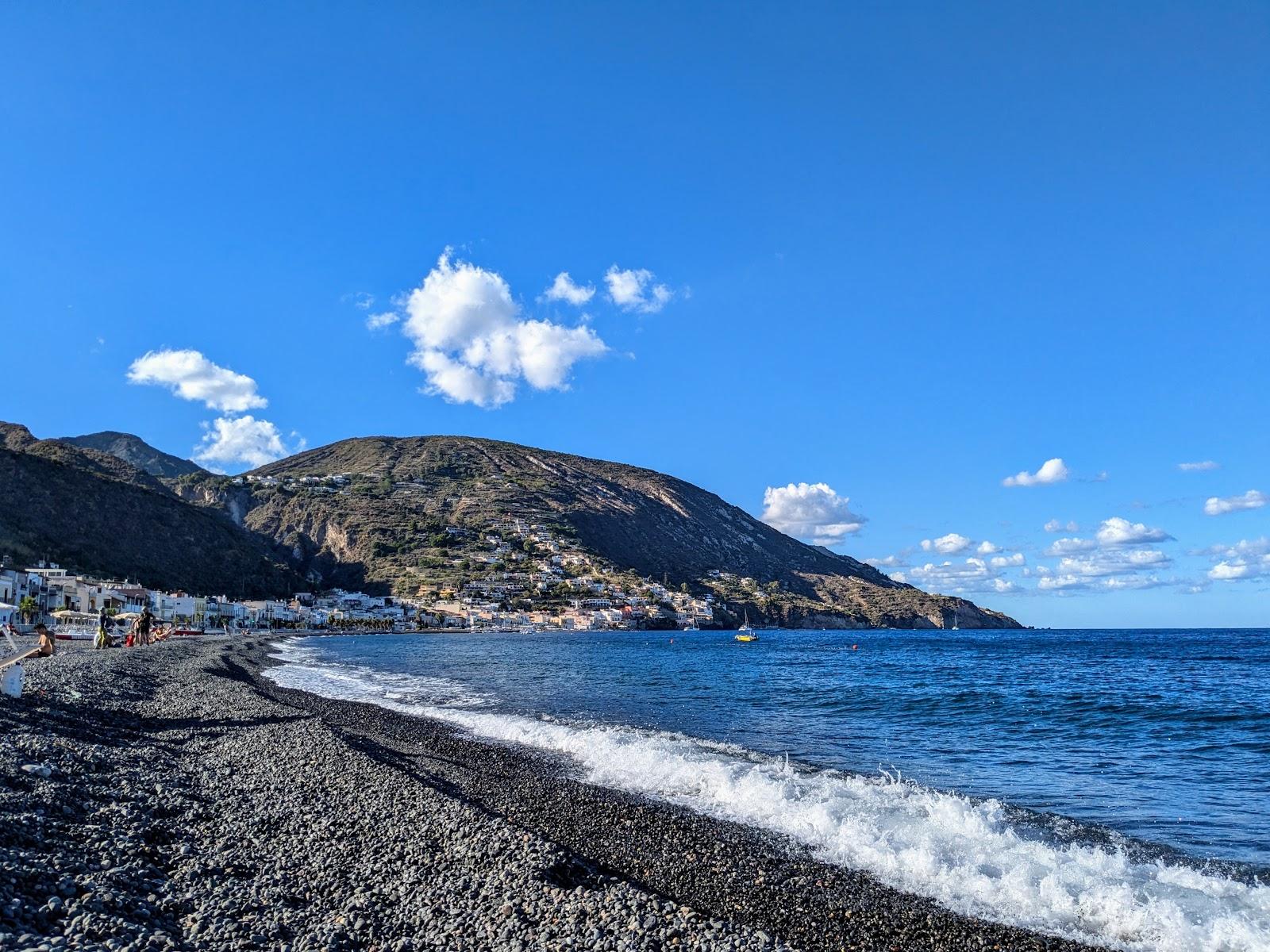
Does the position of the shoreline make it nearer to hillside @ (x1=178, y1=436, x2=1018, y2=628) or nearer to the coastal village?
the coastal village

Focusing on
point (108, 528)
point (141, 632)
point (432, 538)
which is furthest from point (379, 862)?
point (432, 538)

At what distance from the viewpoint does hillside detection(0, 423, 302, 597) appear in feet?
268

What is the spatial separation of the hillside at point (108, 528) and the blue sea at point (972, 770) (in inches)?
2433

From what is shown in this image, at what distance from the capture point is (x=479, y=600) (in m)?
141

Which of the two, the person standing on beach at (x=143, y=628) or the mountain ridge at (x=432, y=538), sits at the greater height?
the mountain ridge at (x=432, y=538)

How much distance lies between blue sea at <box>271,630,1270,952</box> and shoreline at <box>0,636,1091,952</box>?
0.91 metres

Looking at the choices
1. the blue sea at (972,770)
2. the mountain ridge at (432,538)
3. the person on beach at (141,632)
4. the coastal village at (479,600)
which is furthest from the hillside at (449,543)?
the blue sea at (972,770)

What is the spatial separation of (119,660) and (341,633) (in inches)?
3386

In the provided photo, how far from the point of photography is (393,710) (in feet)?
73.8

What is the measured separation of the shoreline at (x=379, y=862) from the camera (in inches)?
237

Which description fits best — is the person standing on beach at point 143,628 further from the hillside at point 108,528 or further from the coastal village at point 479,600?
the hillside at point 108,528

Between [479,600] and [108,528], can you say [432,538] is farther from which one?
[108,528]

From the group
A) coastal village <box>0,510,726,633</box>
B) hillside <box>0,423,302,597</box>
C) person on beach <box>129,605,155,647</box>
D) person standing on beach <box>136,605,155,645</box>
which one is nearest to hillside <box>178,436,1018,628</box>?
coastal village <box>0,510,726,633</box>

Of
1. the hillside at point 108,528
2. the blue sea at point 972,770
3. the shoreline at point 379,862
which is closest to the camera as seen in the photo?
the shoreline at point 379,862
